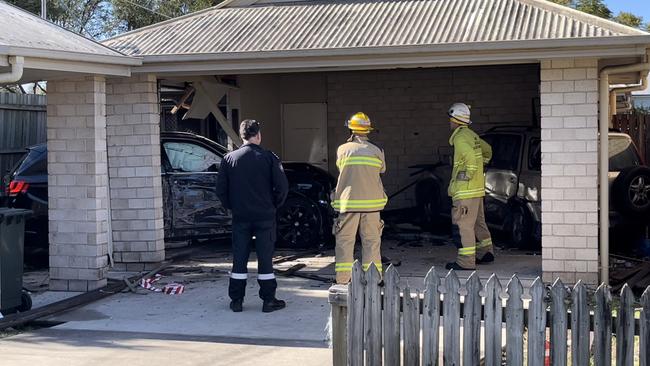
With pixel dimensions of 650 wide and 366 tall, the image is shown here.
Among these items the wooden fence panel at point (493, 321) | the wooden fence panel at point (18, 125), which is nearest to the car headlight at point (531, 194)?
the wooden fence panel at point (493, 321)

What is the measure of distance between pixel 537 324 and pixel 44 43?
592 cm

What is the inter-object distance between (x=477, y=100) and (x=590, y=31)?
617 cm

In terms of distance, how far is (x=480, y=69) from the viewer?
49.3ft

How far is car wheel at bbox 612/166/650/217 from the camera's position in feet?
34.5

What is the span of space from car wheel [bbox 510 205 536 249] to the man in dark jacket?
4.34 m

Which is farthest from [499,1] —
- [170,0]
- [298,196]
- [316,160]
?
[170,0]

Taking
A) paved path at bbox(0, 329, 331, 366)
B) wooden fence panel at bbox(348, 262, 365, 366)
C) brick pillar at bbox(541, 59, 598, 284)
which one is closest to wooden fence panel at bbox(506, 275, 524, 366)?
wooden fence panel at bbox(348, 262, 365, 366)

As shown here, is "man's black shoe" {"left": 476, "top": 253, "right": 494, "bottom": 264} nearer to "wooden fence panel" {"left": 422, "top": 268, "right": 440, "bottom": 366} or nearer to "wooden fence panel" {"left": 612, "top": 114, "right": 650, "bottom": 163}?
"wooden fence panel" {"left": 612, "top": 114, "right": 650, "bottom": 163}

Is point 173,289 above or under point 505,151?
under

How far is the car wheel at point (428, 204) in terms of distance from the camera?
44.8 feet

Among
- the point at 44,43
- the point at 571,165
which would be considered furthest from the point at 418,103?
the point at 44,43

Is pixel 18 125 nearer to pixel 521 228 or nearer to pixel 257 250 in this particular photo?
pixel 257 250

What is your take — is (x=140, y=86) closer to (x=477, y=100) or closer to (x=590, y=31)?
(x=590, y=31)

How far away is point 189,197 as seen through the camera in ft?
39.0
